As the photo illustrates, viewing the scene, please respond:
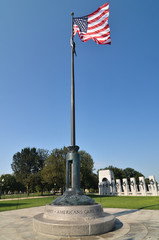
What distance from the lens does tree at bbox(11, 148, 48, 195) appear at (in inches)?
2035

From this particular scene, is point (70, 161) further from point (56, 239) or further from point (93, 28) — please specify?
point (93, 28)

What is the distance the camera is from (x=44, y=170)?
3731cm

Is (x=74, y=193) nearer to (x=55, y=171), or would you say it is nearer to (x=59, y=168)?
(x=55, y=171)

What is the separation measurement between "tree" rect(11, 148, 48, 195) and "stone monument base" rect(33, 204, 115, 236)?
4658cm

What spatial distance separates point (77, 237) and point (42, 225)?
1648 mm

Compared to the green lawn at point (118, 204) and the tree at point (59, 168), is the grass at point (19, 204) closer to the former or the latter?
the green lawn at point (118, 204)

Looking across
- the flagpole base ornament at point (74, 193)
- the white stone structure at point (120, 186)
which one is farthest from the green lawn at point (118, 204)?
the white stone structure at point (120, 186)

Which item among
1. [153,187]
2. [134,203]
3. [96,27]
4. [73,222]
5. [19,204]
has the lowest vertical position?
[19,204]

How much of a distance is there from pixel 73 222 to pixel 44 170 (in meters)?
32.2

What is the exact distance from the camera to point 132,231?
7.24m

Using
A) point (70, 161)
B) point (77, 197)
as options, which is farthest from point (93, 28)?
point (77, 197)

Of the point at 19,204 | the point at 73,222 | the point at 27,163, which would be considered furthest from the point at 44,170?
the point at 73,222

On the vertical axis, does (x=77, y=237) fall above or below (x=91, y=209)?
below

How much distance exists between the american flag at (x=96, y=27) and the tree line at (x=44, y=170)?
95.1ft
